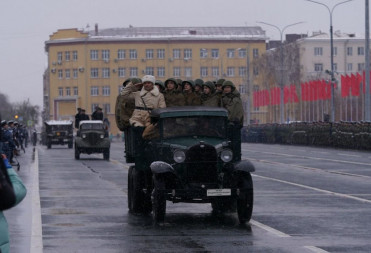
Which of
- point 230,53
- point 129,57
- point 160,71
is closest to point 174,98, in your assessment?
point 129,57

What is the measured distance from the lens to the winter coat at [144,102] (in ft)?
57.7

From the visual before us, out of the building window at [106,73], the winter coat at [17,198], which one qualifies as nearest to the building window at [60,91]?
the building window at [106,73]

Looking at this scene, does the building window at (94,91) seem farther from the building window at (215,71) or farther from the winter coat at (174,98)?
the winter coat at (174,98)

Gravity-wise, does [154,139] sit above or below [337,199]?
above

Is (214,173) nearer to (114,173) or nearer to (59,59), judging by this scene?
(114,173)

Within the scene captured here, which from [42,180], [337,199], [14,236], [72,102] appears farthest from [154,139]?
[72,102]

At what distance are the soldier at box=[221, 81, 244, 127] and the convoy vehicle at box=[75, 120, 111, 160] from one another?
90.8 ft

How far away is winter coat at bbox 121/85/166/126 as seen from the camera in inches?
692

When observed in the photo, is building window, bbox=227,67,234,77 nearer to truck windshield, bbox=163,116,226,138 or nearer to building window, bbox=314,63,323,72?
building window, bbox=314,63,323,72

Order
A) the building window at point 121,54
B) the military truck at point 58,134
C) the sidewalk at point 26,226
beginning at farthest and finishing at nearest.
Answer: the building window at point 121,54
the military truck at point 58,134
the sidewalk at point 26,226

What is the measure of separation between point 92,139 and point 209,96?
2967 cm

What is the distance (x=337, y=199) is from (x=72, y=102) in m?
149

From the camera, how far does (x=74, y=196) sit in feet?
71.4

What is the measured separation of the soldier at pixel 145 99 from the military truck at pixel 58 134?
53913 millimetres
